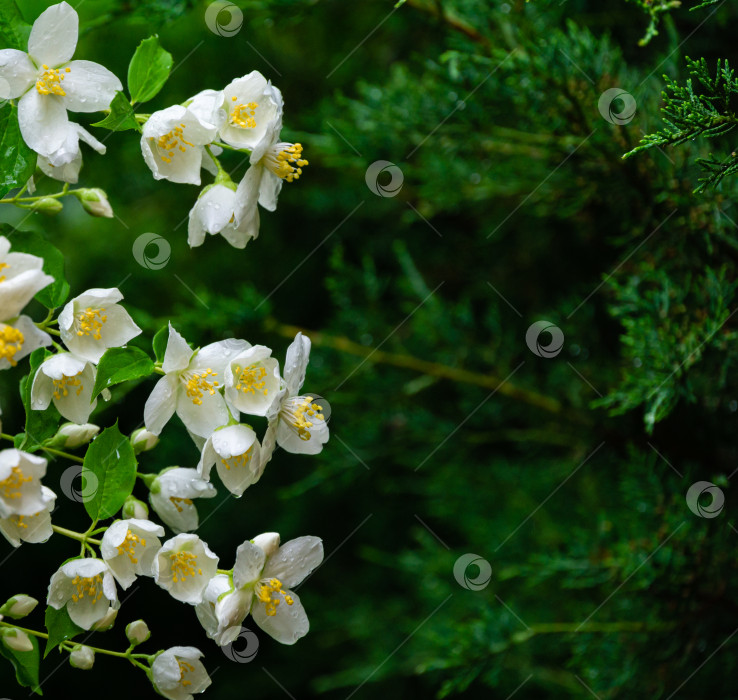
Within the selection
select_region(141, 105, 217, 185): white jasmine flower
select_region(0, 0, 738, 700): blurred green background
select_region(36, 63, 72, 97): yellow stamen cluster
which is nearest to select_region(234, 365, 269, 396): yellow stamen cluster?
select_region(141, 105, 217, 185): white jasmine flower

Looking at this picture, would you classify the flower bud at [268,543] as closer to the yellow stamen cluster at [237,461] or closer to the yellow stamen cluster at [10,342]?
the yellow stamen cluster at [237,461]

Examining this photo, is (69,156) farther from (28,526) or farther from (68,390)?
(28,526)

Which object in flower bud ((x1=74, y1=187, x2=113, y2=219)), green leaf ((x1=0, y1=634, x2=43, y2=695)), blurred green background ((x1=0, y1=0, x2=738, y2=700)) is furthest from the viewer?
blurred green background ((x1=0, y1=0, x2=738, y2=700))

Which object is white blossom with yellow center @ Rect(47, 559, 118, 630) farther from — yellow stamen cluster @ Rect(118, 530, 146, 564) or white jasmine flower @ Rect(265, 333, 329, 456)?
white jasmine flower @ Rect(265, 333, 329, 456)

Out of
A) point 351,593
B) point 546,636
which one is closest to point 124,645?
point 351,593

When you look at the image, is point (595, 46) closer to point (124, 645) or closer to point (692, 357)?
point (692, 357)

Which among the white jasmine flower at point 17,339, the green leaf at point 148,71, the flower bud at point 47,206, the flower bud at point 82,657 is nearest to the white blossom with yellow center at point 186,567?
the flower bud at point 82,657

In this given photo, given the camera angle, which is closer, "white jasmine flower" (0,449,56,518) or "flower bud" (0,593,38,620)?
"white jasmine flower" (0,449,56,518)
